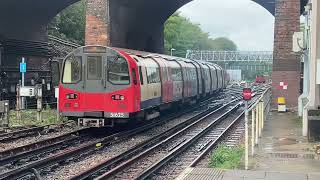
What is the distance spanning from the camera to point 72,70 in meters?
17.6

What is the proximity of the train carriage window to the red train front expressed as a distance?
1730 millimetres

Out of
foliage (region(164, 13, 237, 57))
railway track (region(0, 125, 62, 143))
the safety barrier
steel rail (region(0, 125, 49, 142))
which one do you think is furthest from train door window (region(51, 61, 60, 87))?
foliage (region(164, 13, 237, 57))

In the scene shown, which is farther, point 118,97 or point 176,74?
point 176,74

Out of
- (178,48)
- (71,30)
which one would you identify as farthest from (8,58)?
(178,48)

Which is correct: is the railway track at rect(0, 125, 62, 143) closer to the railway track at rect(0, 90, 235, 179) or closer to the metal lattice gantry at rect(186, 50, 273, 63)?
the railway track at rect(0, 90, 235, 179)

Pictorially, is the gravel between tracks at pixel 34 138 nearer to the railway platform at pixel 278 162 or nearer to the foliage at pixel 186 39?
the railway platform at pixel 278 162

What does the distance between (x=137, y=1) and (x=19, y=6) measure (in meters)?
6.68

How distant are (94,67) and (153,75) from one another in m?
2.97

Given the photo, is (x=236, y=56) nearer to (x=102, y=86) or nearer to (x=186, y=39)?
(x=186, y=39)

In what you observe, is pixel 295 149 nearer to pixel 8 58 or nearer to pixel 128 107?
pixel 128 107

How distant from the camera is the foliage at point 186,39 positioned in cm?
9025

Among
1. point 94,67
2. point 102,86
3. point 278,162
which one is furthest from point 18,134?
point 278,162

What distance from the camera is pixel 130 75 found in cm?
1703

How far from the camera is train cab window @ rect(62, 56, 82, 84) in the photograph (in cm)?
1748
